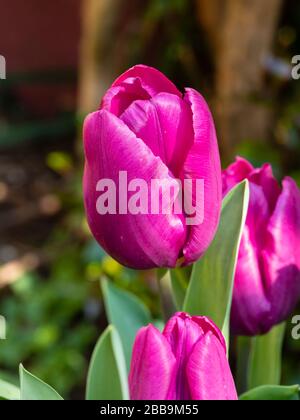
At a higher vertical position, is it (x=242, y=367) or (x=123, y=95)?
(x=123, y=95)

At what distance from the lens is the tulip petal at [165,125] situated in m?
0.37

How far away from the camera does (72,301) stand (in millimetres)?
2266

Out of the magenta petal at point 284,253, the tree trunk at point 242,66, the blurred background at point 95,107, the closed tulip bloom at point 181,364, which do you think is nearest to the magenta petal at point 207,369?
the closed tulip bloom at point 181,364

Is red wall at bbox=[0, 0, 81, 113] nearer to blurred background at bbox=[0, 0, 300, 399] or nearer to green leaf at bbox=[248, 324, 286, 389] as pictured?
blurred background at bbox=[0, 0, 300, 399]

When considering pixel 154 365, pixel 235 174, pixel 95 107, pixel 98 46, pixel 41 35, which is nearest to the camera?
pixel 154 365

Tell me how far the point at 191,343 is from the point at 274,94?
1896mm

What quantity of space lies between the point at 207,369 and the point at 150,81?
5.6 inches

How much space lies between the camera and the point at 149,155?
1.20 feet

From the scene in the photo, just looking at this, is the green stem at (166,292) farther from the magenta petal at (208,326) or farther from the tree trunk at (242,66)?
the tree trunk at (242,66)

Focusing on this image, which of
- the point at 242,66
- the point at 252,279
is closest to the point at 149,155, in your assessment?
the point at 252,279

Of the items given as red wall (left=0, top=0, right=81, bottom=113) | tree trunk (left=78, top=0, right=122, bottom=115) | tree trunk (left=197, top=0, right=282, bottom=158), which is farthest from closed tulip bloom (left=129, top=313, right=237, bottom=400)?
red wall (left=0, top=0, right=81, bottom=113)

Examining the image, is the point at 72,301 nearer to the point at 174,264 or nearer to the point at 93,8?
the point at 93,8

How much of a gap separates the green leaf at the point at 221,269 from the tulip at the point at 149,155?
0.04 m

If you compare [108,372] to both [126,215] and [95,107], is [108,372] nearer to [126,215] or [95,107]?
[126,215]
